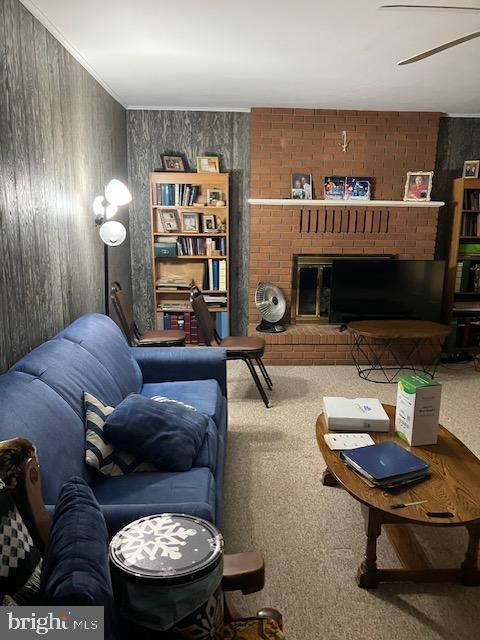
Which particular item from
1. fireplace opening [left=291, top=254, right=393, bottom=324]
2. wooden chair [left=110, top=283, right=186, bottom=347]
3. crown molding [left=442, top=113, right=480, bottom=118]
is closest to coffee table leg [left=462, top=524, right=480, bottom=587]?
wooden chair [left=110, top=283, right=186, bottom=347]

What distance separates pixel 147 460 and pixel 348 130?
3.99m

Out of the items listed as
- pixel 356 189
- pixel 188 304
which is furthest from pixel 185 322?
pixel 356 189

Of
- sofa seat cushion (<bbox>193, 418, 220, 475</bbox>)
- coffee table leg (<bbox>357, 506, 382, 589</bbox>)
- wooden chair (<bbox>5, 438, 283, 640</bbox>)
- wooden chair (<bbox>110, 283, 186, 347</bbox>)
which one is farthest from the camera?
wooden chair (<bbox>110, 283, 186, 347</bbox>)

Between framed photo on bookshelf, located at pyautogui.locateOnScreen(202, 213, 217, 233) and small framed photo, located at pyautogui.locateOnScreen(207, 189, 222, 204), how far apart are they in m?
0.14

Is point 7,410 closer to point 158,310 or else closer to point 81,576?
point 81,576

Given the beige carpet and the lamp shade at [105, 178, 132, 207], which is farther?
the lamp shade at [105, 178, 132, 207]

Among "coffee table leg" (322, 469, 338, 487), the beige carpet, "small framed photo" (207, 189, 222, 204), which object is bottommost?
the beige carpet

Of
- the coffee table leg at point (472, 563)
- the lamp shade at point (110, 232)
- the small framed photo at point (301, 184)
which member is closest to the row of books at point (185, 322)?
the small framed photo at point (301, 184)

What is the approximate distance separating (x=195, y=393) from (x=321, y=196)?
9.64 feet

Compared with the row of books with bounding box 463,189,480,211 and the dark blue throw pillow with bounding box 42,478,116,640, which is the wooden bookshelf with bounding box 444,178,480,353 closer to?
the row of books with bounding box 463,189,480,211

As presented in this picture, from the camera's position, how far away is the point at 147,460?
1871 mm

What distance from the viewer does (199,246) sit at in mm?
4797

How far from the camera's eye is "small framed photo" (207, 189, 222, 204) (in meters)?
4.70

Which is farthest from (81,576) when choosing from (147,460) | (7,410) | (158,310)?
(158,310)
